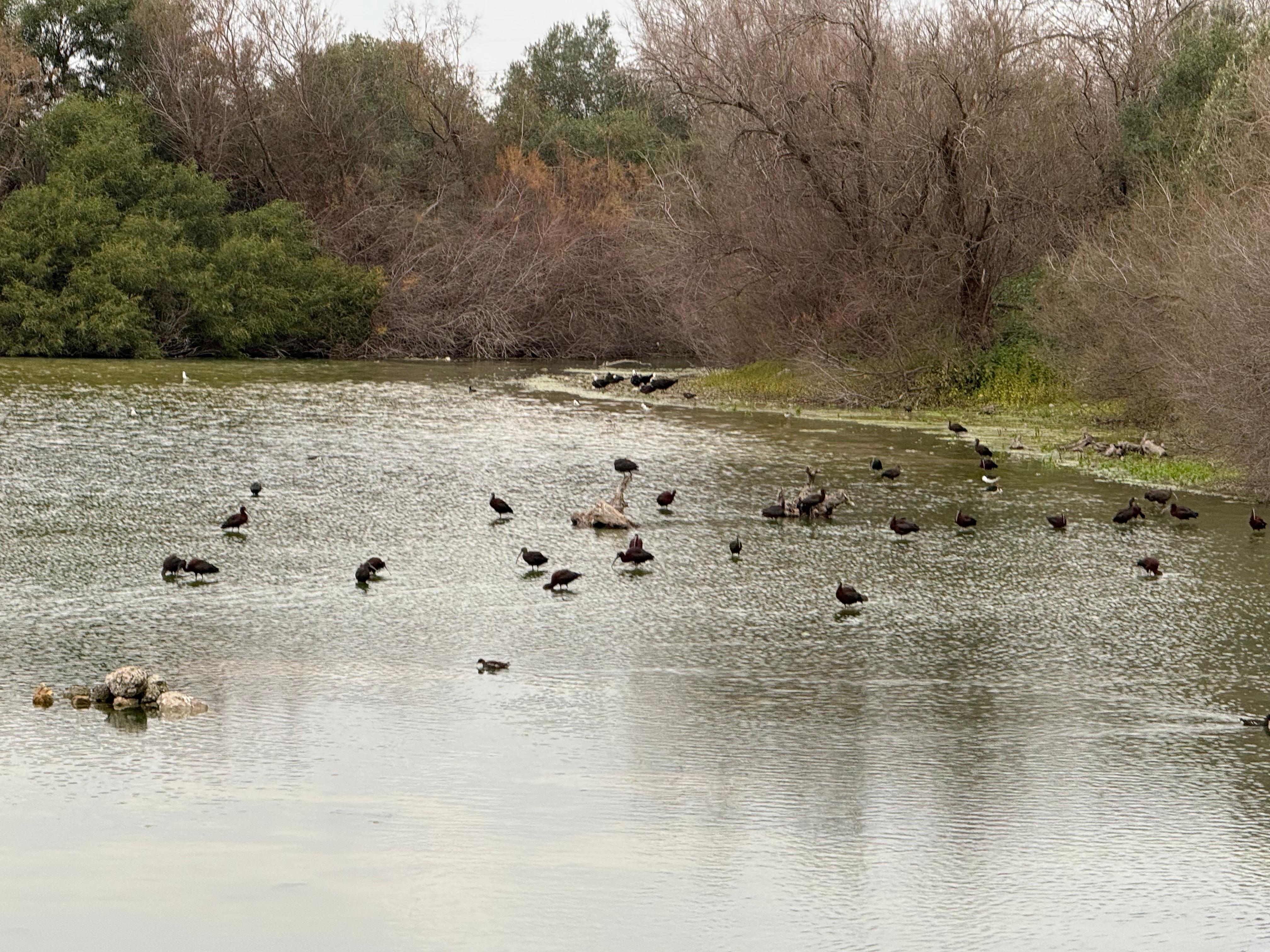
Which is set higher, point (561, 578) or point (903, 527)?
point (903, 527)

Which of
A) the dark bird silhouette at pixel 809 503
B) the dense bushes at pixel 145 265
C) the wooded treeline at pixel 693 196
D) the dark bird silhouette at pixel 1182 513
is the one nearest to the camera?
the dark bird silhouette at pixel 1182 513

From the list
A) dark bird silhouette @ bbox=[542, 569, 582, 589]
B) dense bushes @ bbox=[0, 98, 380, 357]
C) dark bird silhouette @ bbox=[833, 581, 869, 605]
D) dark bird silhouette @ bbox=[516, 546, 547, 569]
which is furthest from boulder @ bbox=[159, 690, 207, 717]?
dense bushes @ bbox=[0, 98, 380, 357]

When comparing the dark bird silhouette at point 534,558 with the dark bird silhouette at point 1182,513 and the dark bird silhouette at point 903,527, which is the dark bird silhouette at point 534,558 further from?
the dark bird silhouette at point 1182,513

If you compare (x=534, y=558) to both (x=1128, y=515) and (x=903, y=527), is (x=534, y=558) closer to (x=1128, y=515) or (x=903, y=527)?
(x=903, y=527)

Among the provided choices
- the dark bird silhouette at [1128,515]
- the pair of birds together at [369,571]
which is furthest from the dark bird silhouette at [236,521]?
the dark bird silhouette at [1128,515]

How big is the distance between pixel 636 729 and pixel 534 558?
15.3 feet

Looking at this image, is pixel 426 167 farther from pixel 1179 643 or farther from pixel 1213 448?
pixel 1179 643

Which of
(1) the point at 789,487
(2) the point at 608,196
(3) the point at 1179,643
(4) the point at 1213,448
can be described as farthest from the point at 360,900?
(2) the point at 608,196

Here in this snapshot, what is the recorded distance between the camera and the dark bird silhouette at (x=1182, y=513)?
15.9 metres

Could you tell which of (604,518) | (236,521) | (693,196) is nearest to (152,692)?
(236,521)

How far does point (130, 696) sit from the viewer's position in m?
8.91

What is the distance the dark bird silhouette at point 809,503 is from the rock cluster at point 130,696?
8.47 metres

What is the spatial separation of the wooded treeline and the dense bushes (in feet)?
0.40

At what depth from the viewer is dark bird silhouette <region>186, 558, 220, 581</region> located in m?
12.6
